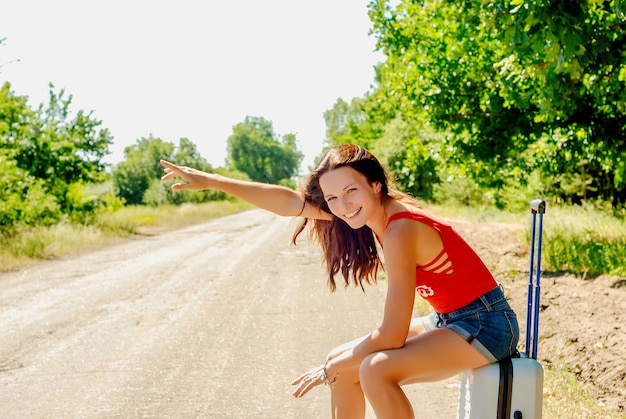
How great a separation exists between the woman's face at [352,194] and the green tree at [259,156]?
131 m

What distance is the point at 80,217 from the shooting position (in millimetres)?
23531

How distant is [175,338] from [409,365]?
188 inches

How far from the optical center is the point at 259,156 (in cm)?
13962

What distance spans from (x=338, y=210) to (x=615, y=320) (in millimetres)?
4050

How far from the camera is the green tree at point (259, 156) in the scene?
5455 inches

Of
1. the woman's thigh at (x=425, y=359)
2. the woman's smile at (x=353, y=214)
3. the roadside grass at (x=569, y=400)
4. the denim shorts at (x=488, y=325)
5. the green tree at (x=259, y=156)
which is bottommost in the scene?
the roadside grass at (x=569, y=400)

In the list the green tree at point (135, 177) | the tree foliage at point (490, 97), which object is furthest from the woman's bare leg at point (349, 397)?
the green tree at point (135, 177)

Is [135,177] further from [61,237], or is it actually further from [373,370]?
[373,370]

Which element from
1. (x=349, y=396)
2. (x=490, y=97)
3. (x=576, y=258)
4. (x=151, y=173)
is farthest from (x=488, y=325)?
(x=151, y=173)

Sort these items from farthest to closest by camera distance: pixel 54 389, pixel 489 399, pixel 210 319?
pixel 210 319 → pixel 54 389 → pixel 489 399

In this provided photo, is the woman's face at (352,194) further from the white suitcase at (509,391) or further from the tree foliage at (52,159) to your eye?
the tree foliage at (52,159)

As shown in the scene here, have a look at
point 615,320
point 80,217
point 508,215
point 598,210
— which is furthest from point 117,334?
point 508,215

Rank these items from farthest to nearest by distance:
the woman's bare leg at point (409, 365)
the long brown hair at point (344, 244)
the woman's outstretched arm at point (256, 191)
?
the woman's outstretched arm at point (256, 191), the long brown hair at point (344, 244), the woman's bare leg at point (409, 365)

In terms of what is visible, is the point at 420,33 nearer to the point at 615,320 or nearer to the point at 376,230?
the point at 615,320
